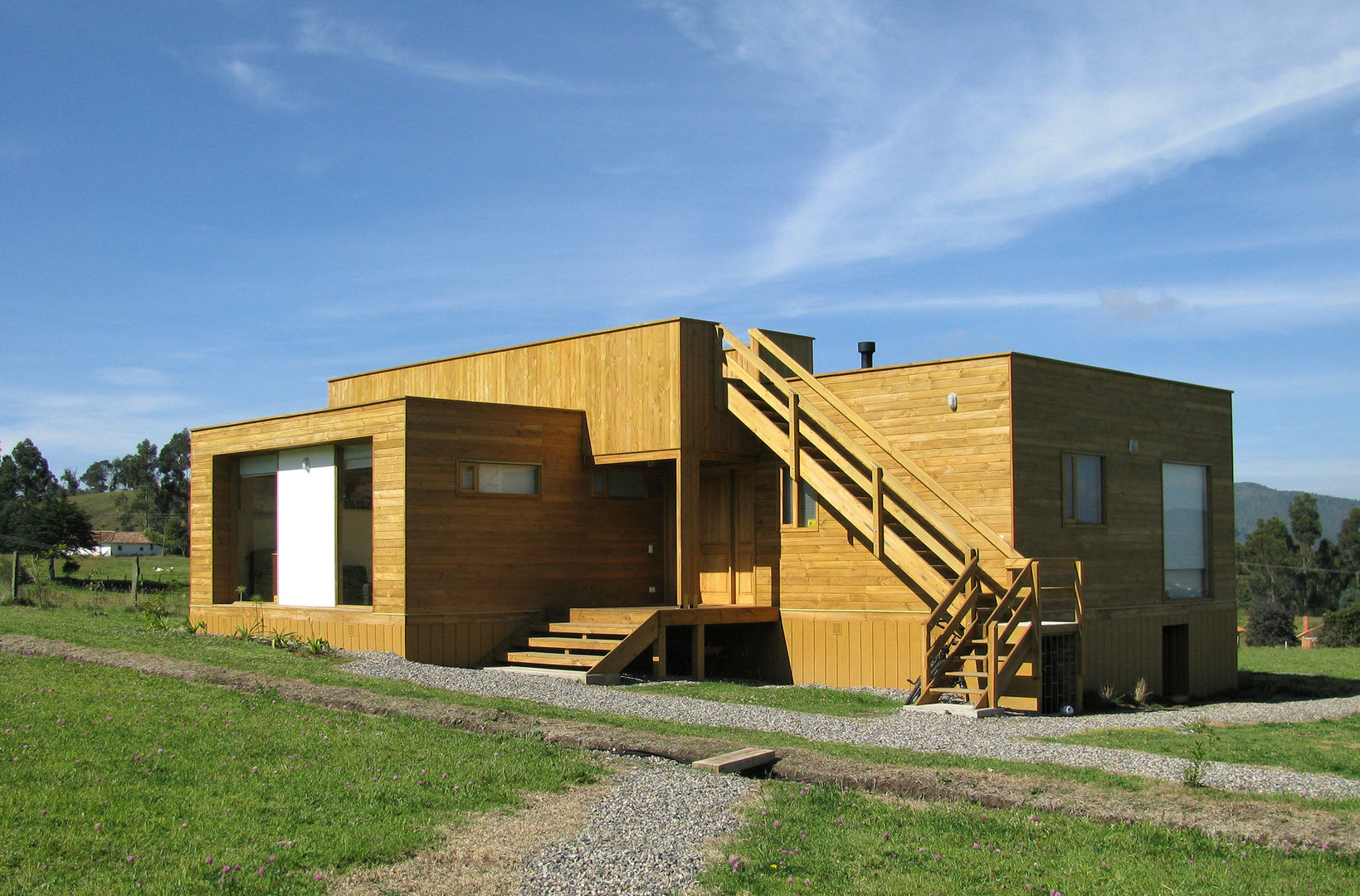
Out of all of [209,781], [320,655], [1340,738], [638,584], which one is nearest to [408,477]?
[320,655]

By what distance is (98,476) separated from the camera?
14550 centimetres

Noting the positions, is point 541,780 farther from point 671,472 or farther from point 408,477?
point 671,472

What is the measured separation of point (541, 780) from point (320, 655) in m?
8.94

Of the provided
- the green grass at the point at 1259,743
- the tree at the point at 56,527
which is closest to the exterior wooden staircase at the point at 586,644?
the green grass at the point at 1259,743

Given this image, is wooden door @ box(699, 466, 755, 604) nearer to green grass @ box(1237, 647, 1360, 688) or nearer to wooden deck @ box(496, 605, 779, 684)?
wooden deck @ box(496, 605, 779, 684)

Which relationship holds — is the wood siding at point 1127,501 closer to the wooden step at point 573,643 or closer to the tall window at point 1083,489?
the tall window at point 1083,489

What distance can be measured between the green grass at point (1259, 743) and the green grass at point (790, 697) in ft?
8.79

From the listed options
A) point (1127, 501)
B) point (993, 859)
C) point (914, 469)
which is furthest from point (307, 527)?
point (993, 859)

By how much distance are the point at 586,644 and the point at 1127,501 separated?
8027 millimetres

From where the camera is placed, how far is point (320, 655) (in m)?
16.3

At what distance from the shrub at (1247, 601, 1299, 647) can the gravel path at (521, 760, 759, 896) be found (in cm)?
5007

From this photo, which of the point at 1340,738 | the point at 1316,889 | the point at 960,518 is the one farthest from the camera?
the point at 960,518

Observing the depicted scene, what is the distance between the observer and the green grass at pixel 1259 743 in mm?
10336

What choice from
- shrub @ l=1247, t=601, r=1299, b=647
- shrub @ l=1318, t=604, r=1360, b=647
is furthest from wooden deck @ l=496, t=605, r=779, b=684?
shrub @ l=1247, t=601, r=1299, b=647
